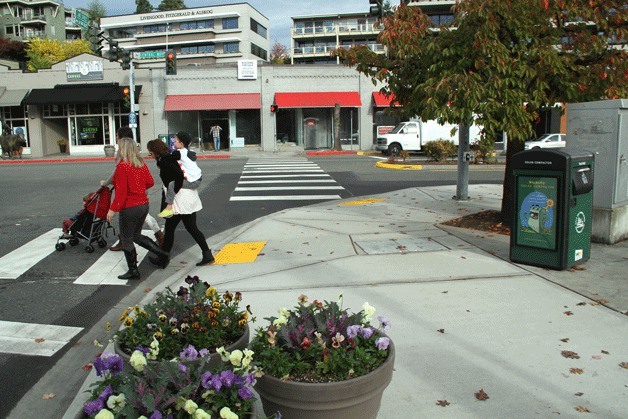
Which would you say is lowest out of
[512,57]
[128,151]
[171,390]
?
[171,390]

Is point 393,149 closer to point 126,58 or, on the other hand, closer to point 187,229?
point 126,58

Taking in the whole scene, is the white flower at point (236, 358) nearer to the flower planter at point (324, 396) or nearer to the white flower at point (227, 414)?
the flower planter at point (324, 396)

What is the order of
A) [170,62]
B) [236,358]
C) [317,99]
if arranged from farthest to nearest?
[317,99] < [170,62] < [236,358]

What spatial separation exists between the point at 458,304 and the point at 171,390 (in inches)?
140

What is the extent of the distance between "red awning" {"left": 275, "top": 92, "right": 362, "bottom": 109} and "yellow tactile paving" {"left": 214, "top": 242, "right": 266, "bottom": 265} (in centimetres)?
2936

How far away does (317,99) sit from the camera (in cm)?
3775

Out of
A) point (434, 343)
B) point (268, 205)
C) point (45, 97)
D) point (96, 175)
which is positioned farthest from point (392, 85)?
point (45, 97)

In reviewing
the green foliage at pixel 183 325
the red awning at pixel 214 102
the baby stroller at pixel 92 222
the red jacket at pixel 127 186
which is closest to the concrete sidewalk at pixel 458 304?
the green foliage at pixel 183 325

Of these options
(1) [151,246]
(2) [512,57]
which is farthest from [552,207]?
(1) [151,246]

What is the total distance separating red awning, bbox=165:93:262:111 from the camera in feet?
122

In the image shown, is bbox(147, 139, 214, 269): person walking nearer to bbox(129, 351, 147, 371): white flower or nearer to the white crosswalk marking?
bbox(129, 351, 147, 371): white flower

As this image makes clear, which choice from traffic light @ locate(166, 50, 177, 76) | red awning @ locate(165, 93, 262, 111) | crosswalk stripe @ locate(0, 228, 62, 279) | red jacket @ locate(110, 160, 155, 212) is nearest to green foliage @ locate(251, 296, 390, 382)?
red jacket @ locate(110, 160, 155, 212)

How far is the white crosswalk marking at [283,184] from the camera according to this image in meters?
14.6

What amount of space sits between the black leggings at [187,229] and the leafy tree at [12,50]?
88.7m
